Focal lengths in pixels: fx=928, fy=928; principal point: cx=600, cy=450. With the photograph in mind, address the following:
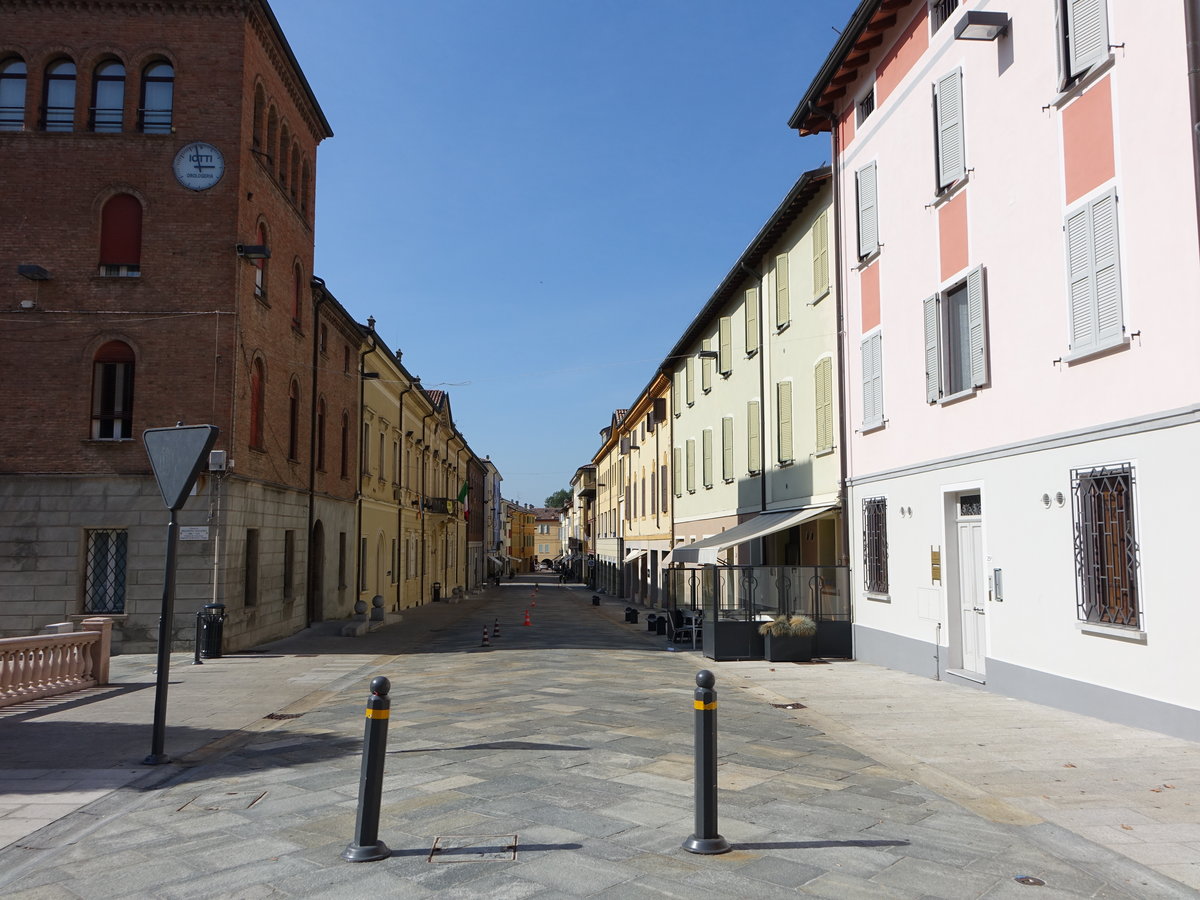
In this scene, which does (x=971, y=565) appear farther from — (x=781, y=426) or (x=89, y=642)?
(x=89, y=642)

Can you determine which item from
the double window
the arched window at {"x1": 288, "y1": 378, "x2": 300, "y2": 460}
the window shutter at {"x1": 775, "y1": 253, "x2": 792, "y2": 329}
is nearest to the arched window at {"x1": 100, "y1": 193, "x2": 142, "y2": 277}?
the arched window at {"x1": 288, "y1": 378, "x2": 300, "y2": 460}

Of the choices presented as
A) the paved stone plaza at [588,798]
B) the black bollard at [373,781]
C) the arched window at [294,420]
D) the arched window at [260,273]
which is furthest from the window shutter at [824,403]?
the black bollard at [373,781]

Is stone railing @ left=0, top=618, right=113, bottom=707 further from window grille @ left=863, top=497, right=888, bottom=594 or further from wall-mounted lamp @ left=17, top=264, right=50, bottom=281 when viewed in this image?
window grille @ left=863, top=497, right=888, bottom=594

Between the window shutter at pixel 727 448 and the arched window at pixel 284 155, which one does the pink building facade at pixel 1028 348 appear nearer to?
the window shutter at pixel 727 448

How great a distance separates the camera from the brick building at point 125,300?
17.8 m

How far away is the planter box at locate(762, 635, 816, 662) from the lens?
15.9m

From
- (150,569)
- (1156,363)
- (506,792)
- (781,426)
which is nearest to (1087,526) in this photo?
(1156,363)

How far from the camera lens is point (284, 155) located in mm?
23203

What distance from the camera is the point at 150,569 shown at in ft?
58.2

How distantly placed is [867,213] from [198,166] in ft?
43.1

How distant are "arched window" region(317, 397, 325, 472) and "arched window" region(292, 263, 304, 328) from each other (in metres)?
2.91

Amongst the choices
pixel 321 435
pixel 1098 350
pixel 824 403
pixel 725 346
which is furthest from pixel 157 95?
pixel 1098 350

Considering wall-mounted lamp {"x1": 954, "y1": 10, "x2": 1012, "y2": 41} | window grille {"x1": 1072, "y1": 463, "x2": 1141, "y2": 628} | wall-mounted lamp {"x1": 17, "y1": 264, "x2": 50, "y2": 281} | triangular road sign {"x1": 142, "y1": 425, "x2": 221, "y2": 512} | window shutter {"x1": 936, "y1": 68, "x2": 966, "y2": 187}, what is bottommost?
window grille {"x1": 1072, "y1": 463, "x2": 1141, "y2": 628}

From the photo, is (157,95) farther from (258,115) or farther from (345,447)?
(345,447)
